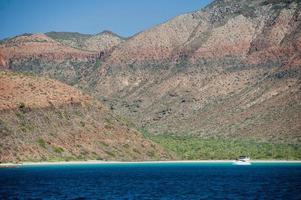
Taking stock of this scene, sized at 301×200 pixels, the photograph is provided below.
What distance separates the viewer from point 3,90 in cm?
16088

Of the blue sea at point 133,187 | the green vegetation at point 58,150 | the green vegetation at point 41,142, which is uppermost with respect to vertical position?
the green vegetation at point 41,142

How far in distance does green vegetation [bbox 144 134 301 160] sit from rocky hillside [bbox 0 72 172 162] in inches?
434

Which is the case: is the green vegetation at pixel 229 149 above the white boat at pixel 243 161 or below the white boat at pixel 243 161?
above

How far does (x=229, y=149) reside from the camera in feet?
607

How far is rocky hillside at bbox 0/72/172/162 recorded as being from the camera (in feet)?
493

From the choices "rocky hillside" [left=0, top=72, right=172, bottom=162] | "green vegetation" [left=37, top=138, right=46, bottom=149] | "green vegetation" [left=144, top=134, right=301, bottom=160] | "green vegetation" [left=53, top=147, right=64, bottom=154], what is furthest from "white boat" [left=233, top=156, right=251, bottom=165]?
"green vegetation" [left=37, top=138, right=46, bottom=149]

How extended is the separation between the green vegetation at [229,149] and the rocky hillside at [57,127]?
11012 mm

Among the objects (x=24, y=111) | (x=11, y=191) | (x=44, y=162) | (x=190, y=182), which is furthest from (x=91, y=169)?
(x=11, y=191)

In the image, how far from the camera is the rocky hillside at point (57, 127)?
150 metres

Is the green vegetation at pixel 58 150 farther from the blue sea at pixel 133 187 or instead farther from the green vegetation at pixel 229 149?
the green vegetation at pixel 229 149

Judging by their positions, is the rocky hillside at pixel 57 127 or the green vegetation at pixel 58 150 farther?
the green vegetation at pixel 58 150

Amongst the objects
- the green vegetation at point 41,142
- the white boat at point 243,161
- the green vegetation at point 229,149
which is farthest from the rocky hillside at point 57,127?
the white boat at point 243,161

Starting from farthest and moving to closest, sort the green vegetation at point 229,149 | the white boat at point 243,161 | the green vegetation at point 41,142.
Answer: the green vegetation at point 229,149 < the white boat at point 243,161 < the green vegetation at point 41,142

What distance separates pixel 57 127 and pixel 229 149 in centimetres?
4765
